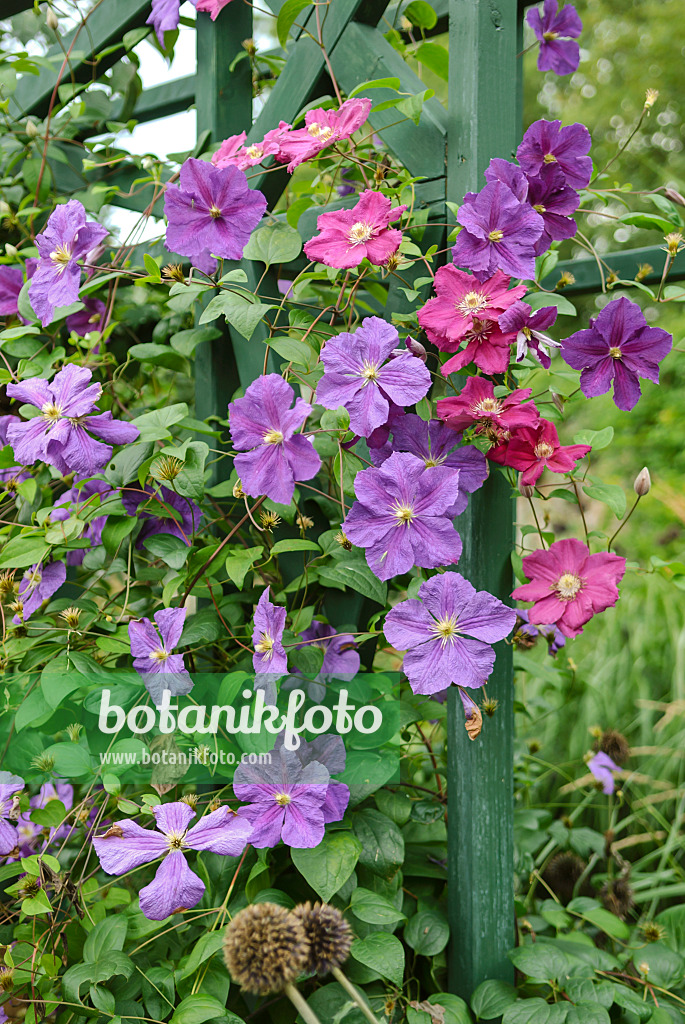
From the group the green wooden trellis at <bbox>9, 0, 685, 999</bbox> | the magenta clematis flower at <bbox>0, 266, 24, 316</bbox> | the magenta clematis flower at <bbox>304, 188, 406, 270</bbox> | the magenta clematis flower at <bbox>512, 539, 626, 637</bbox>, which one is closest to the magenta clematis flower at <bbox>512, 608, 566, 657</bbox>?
the green wooden trellis at <bbox>9, 0, 685, 999</bbox>

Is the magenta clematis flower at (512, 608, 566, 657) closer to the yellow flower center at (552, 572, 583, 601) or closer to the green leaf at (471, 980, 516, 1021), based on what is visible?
the yellow flower center at (552, 572, 583, 601)

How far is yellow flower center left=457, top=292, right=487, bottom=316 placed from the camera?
0.80m

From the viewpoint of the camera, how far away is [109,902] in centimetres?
87

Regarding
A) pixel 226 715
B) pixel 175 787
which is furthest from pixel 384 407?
pixel 175 787

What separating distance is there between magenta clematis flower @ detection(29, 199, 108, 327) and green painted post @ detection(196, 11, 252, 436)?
0.25 m

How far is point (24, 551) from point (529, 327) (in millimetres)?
633

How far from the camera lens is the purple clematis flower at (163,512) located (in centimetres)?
91

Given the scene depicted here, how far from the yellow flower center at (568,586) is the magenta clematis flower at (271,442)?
0.97ft

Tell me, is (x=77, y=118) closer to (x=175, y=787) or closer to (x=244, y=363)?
(x=244, y=363)

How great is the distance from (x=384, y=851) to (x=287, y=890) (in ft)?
0.53

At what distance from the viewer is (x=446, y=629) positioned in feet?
2.50

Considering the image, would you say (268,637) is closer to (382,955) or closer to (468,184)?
(382,955)

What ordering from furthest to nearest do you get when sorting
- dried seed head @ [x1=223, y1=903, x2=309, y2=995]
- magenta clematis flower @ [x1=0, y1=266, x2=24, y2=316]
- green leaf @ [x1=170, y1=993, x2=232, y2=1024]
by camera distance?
magenta clematis flower @ [x1=0, y1=266, x2=24, y2=316] → green leaf @ [x1=170, y1=993, x2=232, y2=1024] → dried seed head @ [x1=223, y1=903, x2=309, y2=995]

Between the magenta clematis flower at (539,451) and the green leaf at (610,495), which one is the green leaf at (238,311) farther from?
the green leaf at (610,495)
